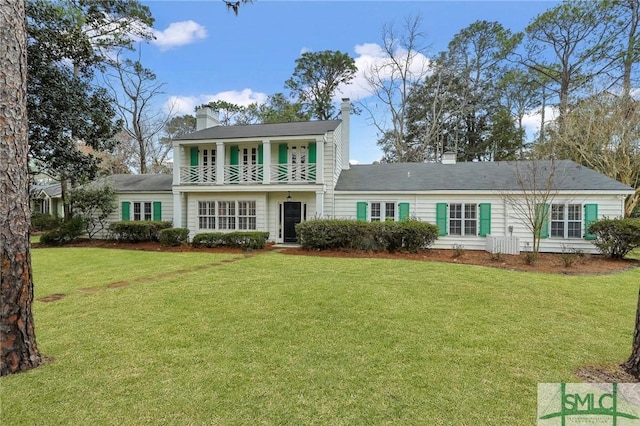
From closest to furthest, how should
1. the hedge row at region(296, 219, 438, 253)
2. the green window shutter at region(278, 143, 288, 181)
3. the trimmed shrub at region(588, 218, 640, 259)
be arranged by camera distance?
the trimmed shrub at region(588, 218, 640, 259), the hedge row at region(296, 219, 438, 253), the green window shutter at region(278, 143, 288, 181)

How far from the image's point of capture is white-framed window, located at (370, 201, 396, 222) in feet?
46.9

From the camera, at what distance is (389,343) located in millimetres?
3875

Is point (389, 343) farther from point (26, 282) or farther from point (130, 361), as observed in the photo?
point (26, 282)

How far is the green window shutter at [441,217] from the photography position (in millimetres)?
13547

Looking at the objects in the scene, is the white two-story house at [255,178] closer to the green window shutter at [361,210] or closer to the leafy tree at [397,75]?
the green window shutter at [361,210]

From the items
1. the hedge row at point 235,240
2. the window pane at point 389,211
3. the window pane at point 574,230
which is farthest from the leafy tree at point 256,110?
the window pane at point 574,230

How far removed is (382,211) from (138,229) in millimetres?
11817

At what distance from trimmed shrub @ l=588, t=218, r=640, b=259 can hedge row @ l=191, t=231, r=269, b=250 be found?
41.7ft

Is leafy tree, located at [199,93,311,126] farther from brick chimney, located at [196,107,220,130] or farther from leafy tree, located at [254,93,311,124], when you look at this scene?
brick chimney, located at [196,107,220,130]

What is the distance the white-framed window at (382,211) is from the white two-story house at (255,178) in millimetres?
2061

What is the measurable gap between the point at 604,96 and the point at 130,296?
23885mm

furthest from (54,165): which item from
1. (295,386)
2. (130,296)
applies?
(295,386)

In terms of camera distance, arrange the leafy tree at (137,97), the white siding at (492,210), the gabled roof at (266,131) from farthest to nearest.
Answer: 1. the leafy tree at (137,97)
2. the gabled roof at (266,131)
3. the white siding at (492,210)

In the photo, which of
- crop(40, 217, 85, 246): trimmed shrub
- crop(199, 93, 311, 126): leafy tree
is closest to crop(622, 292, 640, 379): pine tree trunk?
crop(40, 217, 85, 246): trimmed shrub
